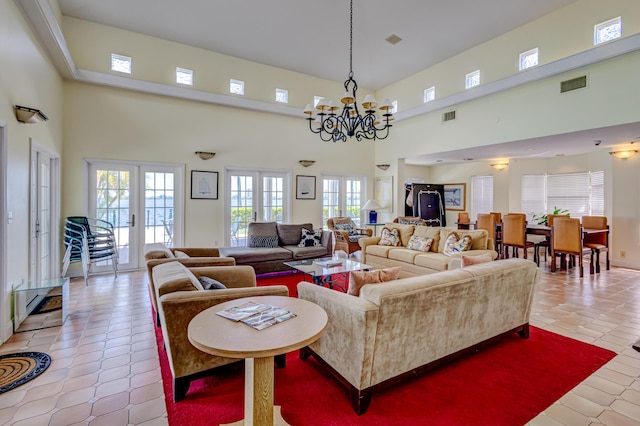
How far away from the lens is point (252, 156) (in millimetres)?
6930

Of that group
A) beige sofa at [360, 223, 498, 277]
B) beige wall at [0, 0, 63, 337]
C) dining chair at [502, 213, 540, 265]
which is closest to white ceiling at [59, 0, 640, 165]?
dining chair at [502, 213, 540, 265]

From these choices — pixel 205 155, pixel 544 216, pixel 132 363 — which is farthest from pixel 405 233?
pixel 132 363

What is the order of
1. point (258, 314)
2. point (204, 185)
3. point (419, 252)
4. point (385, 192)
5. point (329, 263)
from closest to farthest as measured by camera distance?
1. point (258, 314)
2. point (329, 263)
3. point (419, 252)
4. point (204, 185)
5. point (385, 192)

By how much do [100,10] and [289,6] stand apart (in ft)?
10.0

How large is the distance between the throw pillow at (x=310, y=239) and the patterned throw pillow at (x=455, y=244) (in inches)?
90.6

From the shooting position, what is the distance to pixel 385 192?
27.5 ft

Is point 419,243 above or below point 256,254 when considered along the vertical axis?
above

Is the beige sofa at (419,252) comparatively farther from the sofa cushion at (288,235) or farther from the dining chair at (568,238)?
the dining chair at (568,238)

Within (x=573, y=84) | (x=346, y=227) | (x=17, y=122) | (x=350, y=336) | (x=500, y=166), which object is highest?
(x=573, y=84)

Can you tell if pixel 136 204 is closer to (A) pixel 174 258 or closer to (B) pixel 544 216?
(A) pixel 174 258

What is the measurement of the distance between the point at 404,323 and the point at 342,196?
643cm

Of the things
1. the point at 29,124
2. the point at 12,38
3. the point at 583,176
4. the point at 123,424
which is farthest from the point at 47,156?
the point at 583,176

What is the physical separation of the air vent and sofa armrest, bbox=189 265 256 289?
5548 millimetres

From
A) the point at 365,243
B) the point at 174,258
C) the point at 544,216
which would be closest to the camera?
the point at 174,258
